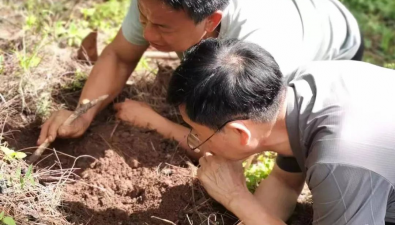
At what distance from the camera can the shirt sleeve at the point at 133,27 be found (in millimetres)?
2717

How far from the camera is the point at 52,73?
313 cm

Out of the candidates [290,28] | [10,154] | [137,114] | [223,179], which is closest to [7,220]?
[10,154]

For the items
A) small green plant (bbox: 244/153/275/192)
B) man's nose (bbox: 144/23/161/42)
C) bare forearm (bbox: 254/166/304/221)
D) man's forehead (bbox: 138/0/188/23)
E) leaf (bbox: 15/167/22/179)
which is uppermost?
man's forehead (bbox: 138/0/188/23)

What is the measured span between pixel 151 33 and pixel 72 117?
0.59 m

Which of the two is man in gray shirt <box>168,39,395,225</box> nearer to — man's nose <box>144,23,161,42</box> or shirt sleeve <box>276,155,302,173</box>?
shirt sleeve <box>276,155,302,173</box>

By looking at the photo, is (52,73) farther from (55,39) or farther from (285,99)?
(285,99)

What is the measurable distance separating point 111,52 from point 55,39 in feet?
2.50

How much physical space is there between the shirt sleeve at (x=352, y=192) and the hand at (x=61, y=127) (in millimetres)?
1269

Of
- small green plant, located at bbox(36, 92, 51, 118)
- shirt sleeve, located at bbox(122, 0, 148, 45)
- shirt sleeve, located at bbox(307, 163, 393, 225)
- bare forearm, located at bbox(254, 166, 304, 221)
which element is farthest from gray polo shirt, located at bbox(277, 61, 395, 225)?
small green plant, located at bbox(36, 92, 51, 118)

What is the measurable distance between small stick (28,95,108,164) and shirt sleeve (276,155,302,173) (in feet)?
3.03

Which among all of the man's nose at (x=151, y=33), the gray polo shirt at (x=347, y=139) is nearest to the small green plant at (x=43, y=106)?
the man's nose at (x=151, y=33)

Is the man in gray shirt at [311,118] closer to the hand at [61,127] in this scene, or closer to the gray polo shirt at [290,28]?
the gray polo shirt at [290,28]

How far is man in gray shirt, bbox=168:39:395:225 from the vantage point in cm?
185

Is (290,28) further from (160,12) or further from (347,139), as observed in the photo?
(347,139)
